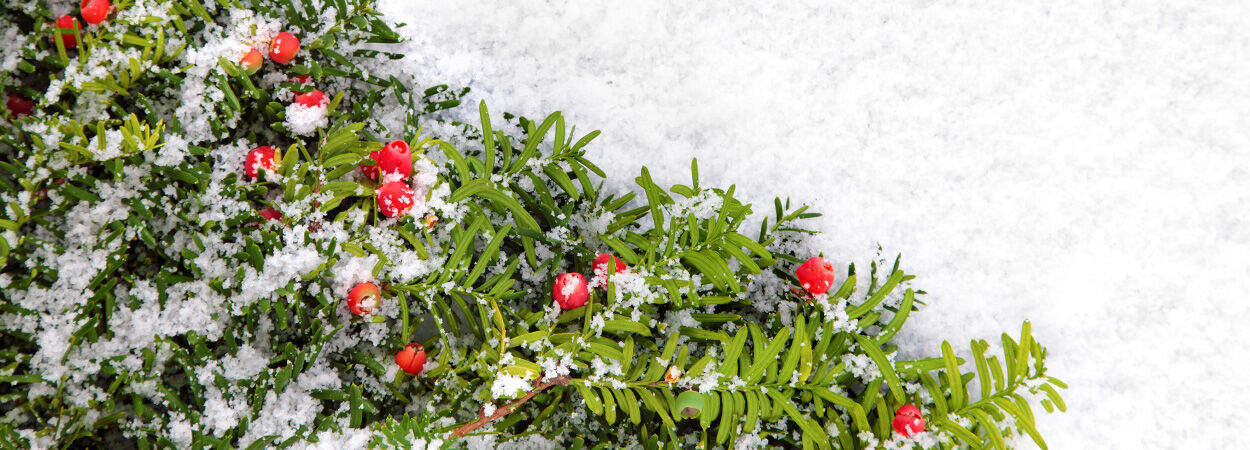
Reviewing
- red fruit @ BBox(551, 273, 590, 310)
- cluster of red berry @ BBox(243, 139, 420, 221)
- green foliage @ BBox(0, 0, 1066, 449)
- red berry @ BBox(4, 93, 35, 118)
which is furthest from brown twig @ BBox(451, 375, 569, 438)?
red berry @ BBox(4, 93, 35, 118)

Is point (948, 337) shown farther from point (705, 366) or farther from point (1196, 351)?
point (705, 366)

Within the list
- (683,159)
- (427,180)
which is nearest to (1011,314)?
(683,159)

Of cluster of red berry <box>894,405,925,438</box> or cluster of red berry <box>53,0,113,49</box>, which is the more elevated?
cluster of red berry <box>53,0,113,49</box>

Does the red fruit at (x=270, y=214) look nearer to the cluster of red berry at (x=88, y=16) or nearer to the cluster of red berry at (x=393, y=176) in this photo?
the cluster of red berry at (x=393, y=176)

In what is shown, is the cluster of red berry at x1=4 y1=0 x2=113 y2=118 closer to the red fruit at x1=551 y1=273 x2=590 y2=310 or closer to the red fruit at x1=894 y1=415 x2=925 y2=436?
the red fruit at x1=551 y1=273 x2=590 y2=310

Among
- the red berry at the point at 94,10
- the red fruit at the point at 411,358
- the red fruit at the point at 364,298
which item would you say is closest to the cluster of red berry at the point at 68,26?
the red berry at the point at 94,10
